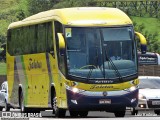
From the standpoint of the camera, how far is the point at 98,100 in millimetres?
25281

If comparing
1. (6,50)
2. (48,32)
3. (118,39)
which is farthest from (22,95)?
(118,39)

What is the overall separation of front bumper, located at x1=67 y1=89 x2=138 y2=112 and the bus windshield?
0.54 m

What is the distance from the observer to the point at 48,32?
2712cm

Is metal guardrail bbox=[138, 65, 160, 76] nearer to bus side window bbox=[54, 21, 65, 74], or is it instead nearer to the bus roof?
the bus roof

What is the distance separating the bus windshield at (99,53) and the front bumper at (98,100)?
54 cm

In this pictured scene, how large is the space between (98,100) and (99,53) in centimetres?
143

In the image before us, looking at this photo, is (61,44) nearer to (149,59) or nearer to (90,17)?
(90,17)

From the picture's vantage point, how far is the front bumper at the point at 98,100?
25.2 m

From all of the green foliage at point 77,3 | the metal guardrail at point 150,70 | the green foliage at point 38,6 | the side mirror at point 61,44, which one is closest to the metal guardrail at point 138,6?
the green foliage at point 77,3

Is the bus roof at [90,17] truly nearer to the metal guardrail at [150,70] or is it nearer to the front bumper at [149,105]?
the front bumper at [149,105]

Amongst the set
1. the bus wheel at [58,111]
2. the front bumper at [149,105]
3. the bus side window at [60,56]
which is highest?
the bus side window at [60,56]

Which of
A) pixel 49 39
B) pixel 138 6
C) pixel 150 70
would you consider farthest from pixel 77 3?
pixel 49 39

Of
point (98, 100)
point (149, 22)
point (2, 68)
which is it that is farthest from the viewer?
point (149, 22)

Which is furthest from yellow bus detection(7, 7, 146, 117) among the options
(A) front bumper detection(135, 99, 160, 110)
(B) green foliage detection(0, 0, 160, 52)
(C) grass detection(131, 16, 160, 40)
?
(C) grass detection(131, 16, 160, 40)
